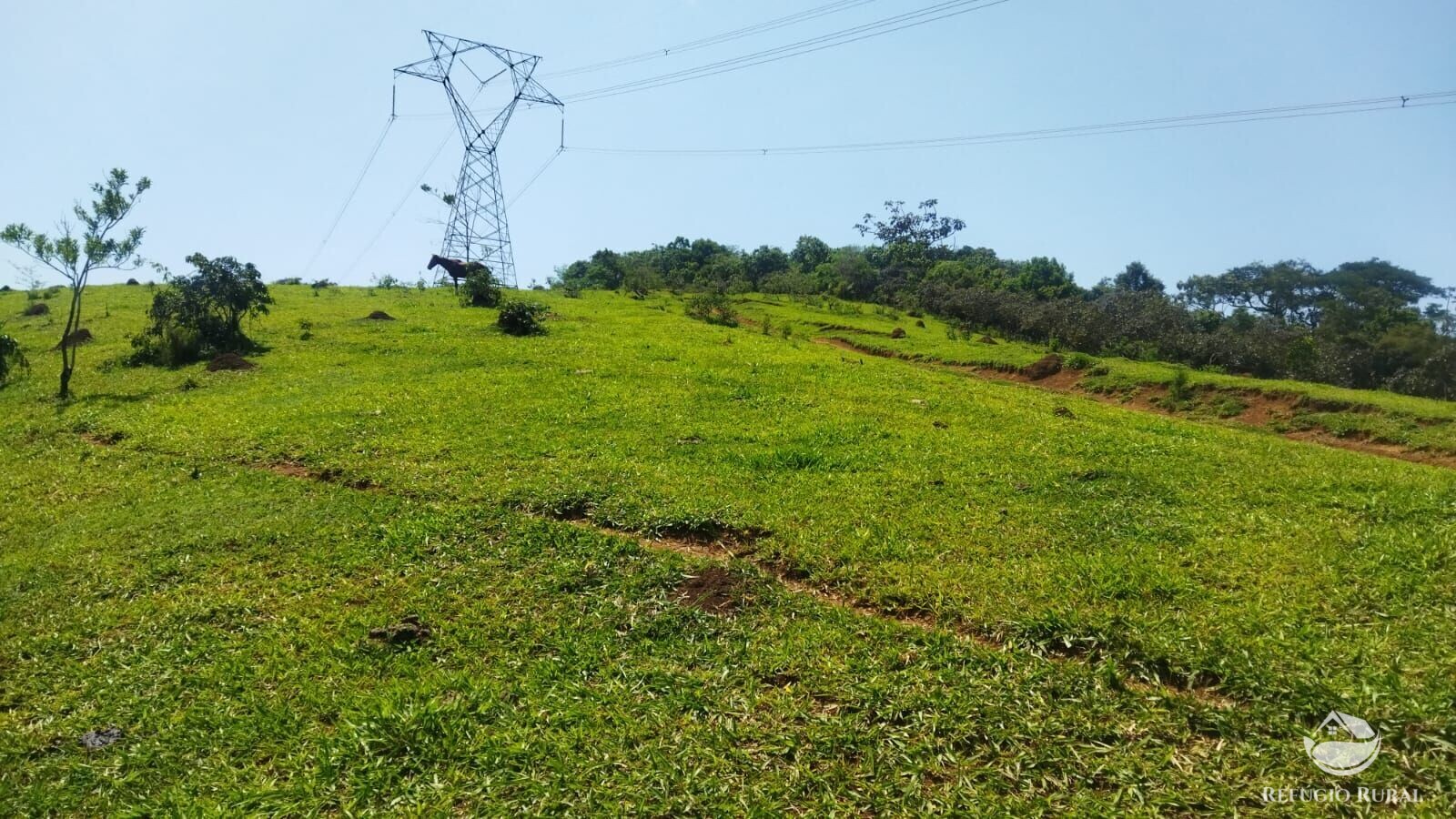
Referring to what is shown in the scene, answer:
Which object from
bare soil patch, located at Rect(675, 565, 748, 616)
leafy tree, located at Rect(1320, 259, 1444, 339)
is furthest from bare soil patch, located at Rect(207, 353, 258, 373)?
leafy tree, located at Rect(1320, 259, 1444, 339)

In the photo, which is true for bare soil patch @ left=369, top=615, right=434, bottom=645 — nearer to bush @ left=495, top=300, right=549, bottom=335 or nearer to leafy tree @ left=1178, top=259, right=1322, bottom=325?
bush @ left=495, top=300, right=549, bottom=335

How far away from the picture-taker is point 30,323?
2892 cm

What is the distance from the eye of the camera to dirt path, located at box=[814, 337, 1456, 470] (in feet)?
48.4

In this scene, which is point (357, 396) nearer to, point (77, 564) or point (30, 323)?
point (77, 564)

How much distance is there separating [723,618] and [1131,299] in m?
41.6

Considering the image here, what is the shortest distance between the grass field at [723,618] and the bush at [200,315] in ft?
29.1

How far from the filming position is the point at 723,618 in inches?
248

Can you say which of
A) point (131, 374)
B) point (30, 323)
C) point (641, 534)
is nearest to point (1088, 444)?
point (641, 534)

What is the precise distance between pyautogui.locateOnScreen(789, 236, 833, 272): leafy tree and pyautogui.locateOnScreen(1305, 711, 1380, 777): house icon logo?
74.8m

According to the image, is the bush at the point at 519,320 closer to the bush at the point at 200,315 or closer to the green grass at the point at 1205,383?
the bush at the point at 200,315

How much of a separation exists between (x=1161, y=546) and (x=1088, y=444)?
13.1 feet

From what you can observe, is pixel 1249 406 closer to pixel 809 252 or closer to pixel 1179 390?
pixel 1179 390

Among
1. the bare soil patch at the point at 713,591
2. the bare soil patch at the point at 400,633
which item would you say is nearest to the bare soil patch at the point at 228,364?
the bare soil patch at the point at 400,633

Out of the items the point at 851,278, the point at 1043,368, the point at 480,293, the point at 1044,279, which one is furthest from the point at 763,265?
the point at 1043,368
